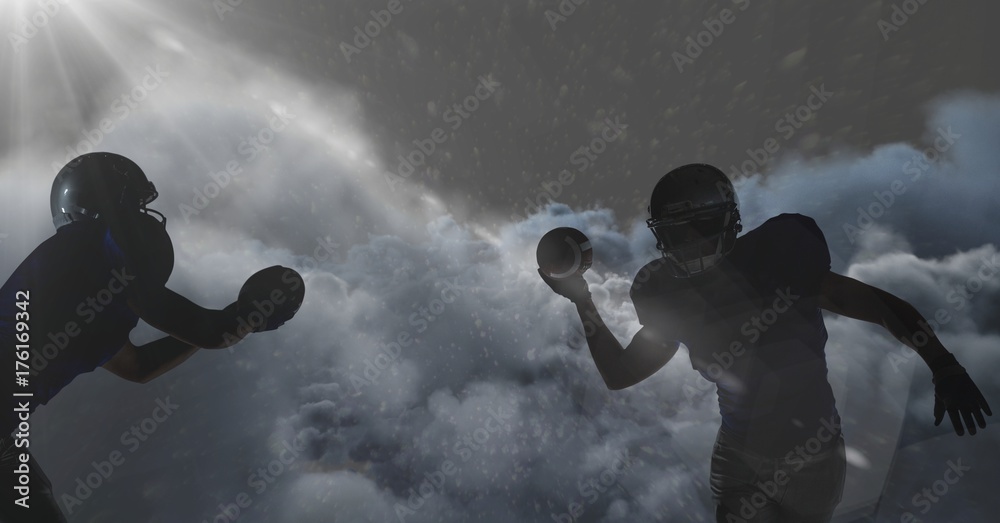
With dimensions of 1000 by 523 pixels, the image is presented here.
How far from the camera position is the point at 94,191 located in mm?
3219

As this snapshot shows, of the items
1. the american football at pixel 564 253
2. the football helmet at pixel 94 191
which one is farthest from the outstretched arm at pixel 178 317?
the american football at pixel 564 253

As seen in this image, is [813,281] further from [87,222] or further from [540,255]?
[87,222]

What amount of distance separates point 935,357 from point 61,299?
18.3 ft

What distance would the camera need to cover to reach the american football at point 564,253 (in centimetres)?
378

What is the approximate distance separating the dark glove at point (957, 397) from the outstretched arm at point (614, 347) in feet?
5.25

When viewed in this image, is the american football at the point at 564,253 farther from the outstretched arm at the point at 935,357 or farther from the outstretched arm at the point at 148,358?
the outstretched arm at the point at 148,358

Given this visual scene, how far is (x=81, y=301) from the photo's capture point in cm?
304

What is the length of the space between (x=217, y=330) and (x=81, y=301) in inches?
37.3

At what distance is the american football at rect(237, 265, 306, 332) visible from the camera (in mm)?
3184

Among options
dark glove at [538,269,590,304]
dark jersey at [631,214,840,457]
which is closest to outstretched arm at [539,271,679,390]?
dark glove at [538,269,590,304]

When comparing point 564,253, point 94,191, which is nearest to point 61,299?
point 94,191

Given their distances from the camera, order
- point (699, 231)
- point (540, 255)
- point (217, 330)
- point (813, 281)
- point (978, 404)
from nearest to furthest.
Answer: point (978, 404) < point (217, 330) < point (813, 281) < point (699, 231) < point (540, 255)

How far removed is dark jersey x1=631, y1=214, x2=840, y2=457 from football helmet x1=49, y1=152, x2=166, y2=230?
4145mm

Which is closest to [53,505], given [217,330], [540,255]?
[217,330]
